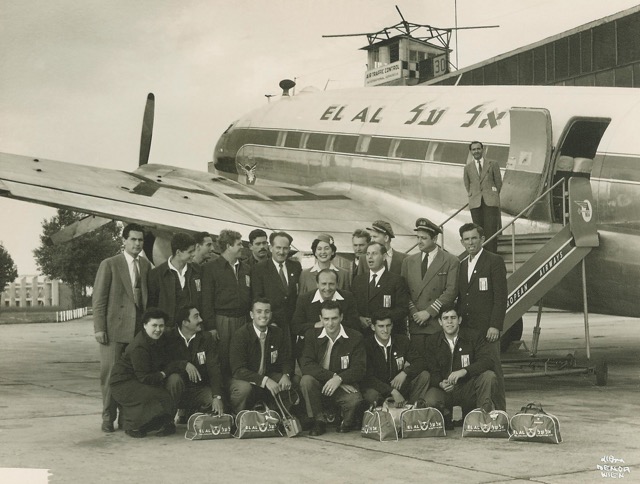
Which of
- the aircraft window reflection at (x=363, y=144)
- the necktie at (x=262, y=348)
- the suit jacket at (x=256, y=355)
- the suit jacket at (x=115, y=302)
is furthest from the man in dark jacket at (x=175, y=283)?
the aircraft window reflection at (x=363, y=144)

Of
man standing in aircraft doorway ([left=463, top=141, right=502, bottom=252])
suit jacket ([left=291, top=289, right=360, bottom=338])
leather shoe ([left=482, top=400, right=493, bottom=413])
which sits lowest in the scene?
leather shoe ([left=482, top=400, right=493, bottom=413])

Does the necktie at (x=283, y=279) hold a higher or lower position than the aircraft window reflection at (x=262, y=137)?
lower

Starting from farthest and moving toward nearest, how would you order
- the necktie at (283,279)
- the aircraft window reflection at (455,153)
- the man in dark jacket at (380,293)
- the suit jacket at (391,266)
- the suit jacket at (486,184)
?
1. the aircraft window reflection at (455,153)
2. the suit jacket at (486,184)
3. the suit jacket at (391,266)
4. the necktie at (283,279)
5. the man in dark jacket at (380,293)

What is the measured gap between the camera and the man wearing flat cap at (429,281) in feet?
29.6

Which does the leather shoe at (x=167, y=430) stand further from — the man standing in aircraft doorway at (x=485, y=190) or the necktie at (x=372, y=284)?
the man standing in aircraft doorway at (x=485, y=190)

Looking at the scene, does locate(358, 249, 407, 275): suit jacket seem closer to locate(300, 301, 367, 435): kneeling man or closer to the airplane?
locate(300, 301, 367, 435): kneeling man

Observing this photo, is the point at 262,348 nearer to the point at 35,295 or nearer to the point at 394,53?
the point at 35,295

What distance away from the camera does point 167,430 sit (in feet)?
26.0

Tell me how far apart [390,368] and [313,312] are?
97cm

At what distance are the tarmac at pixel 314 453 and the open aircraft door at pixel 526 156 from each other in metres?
2.91

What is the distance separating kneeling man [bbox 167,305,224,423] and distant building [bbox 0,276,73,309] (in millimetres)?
42466

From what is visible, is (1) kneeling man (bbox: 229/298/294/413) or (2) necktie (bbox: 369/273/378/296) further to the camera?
(2) necktie (bbox: 369/273/378/296)

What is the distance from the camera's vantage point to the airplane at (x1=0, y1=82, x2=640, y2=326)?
11289 millimetres

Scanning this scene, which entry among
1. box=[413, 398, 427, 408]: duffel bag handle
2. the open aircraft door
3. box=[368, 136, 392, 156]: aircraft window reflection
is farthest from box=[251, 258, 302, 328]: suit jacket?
box=[368, 136, 392, 156]: aircraft window reflection
